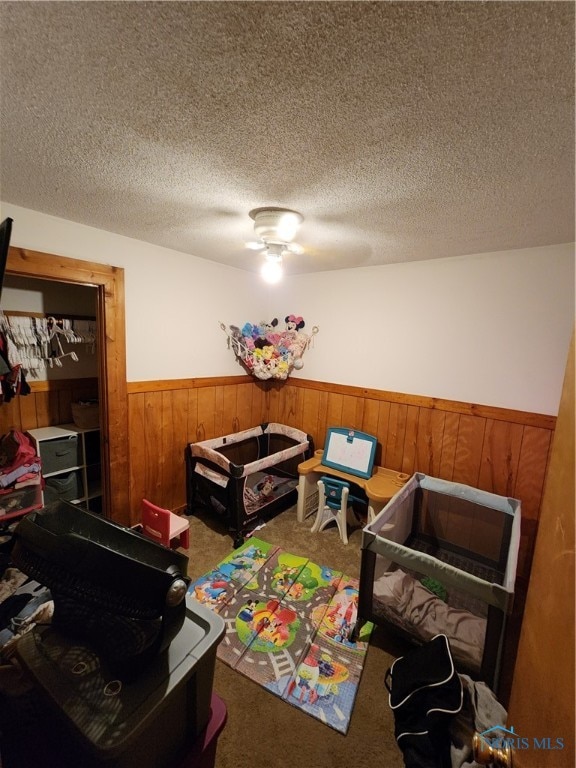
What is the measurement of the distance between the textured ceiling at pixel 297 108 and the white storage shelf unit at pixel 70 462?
1.64 meters

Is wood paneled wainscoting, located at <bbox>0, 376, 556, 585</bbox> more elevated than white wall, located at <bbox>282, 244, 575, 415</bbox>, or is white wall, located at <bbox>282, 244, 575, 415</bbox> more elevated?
white wall, located at <bbox>282, 244, 575, 415</bbox>

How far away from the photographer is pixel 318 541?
253 centimetres

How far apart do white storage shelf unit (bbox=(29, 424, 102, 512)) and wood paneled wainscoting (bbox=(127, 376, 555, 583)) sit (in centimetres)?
49

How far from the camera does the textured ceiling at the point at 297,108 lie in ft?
2.12

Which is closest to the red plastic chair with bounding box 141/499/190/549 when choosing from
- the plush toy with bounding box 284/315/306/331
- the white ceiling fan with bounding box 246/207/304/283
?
the white ceiling fan with bounding box 246/207/304/283

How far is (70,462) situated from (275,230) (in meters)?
2.35

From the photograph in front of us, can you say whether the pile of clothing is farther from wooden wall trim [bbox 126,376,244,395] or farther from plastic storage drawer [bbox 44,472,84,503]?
wooden wall trim [bbox 126,376,244,395]

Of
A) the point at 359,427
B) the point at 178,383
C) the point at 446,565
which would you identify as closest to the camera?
the point at 446,565

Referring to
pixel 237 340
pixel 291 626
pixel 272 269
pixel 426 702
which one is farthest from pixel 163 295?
pixel 426 702

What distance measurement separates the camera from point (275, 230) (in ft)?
5.63

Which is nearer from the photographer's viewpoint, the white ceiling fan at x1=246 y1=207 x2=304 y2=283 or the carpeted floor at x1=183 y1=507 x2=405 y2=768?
the carpeted floor at x1=183 y1=507 x2=405 y2=768

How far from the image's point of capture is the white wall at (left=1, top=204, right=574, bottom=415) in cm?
200

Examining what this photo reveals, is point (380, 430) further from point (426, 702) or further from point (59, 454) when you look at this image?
point (59, 454)

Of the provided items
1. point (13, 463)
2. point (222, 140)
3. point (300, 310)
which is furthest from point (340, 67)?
point (13, 463)
